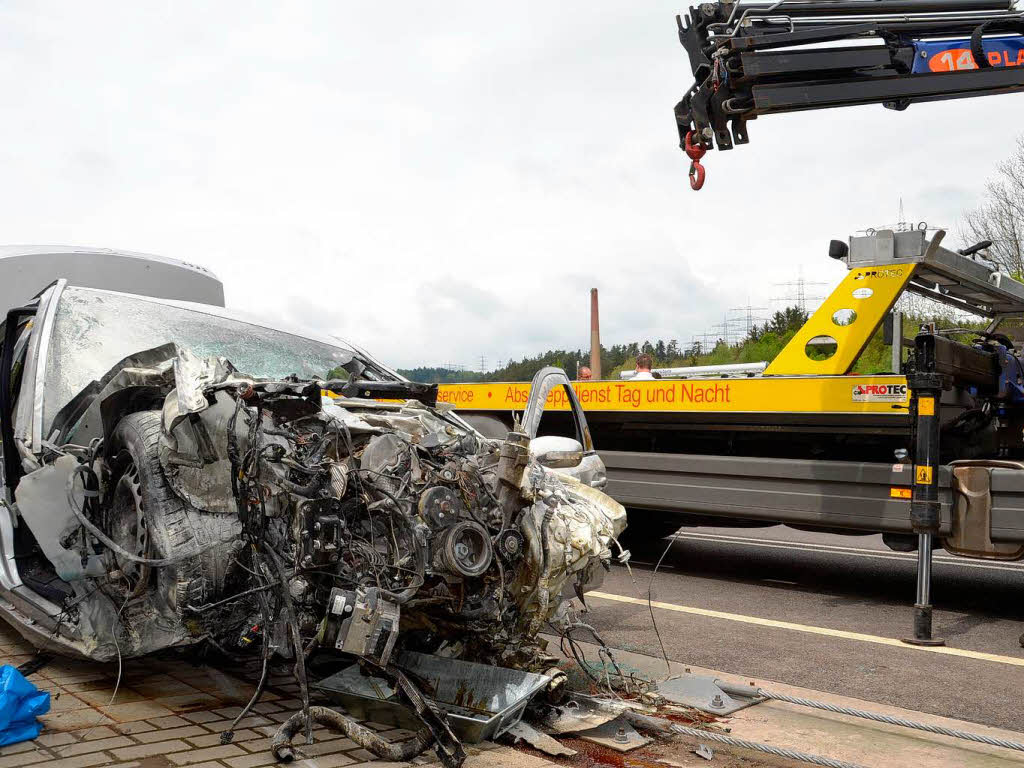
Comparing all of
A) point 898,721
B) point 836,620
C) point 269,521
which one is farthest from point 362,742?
point 836,620

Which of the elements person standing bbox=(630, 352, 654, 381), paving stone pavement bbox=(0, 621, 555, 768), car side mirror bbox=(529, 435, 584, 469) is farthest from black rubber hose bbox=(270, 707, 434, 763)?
person standing bbox=(630, 352, 654, 381)

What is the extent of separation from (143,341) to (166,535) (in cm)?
143

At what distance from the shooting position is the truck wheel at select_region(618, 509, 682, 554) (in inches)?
362

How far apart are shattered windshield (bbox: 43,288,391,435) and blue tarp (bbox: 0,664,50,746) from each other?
1194mm

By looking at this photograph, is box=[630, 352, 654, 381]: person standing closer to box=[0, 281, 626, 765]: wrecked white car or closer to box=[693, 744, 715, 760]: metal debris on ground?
box=[0, 281, 626, 765]: wrecked white car

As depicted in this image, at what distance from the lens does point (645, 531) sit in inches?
368

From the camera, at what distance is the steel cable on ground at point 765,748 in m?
3.69

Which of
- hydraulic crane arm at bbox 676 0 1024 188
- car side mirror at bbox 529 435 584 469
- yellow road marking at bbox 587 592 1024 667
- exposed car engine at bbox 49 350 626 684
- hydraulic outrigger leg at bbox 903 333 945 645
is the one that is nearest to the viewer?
exposed car engine at bbox 49 350 626 684

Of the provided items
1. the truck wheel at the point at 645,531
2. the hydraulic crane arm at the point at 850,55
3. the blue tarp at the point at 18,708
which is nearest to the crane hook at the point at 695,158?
the hydraulic crane arm at the point at 850,55

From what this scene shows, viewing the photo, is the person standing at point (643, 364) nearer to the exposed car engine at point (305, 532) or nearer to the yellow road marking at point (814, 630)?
the yellow road marking at point (814, 630)

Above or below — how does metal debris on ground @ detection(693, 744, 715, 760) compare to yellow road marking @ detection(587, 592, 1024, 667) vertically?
above

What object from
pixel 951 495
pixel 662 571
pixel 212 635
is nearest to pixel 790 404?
pixel 951 495

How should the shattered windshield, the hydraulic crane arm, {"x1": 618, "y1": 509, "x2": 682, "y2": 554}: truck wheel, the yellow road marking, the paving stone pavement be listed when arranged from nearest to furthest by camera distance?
the paving stone pavement → the shattered windshield → the yellow road marking → the hydraulic crane arm → {"x1": 618, "y1": 509, "x2": 682, "y2": 554}: truck wheel

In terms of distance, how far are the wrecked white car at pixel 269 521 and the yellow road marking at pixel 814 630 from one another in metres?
2.40
